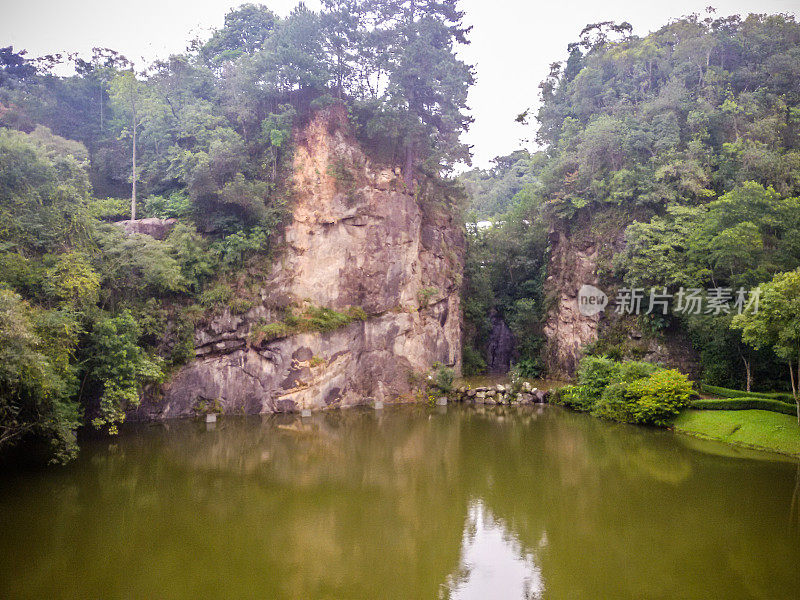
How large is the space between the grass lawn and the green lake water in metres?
0.78

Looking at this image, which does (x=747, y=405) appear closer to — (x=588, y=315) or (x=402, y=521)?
(x=588, y=315)

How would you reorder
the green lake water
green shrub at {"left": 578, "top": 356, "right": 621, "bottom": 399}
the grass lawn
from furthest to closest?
green shrub at {"left": 578, "top": 356, "right": 621, "bottom": 399}
the grass lawn
the green lake water

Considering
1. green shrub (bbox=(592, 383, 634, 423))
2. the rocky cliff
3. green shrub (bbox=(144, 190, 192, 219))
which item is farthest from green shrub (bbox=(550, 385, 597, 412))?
green shrub (bbox=(144, 190, 192, 219))

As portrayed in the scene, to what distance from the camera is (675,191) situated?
21672mm

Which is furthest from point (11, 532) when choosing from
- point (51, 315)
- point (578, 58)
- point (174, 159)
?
point (578, 58)

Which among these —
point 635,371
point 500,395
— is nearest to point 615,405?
point 635,371

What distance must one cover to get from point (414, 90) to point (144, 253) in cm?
1402

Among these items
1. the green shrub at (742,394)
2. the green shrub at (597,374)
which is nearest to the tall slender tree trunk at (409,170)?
the green shrub at (597,374)

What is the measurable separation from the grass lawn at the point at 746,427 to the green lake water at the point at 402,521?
777mm

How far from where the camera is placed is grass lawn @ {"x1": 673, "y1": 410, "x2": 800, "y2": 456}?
13.3 metres

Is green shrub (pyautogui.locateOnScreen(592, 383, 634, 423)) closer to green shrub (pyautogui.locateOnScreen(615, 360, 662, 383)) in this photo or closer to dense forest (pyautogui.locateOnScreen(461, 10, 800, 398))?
green shrub (pyautogui.locateOnScreen(615, 360, 662, 383))

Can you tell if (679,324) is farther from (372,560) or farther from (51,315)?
(51,315)

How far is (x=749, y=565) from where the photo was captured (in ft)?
23.2

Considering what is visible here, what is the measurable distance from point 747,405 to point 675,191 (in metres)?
9.86
